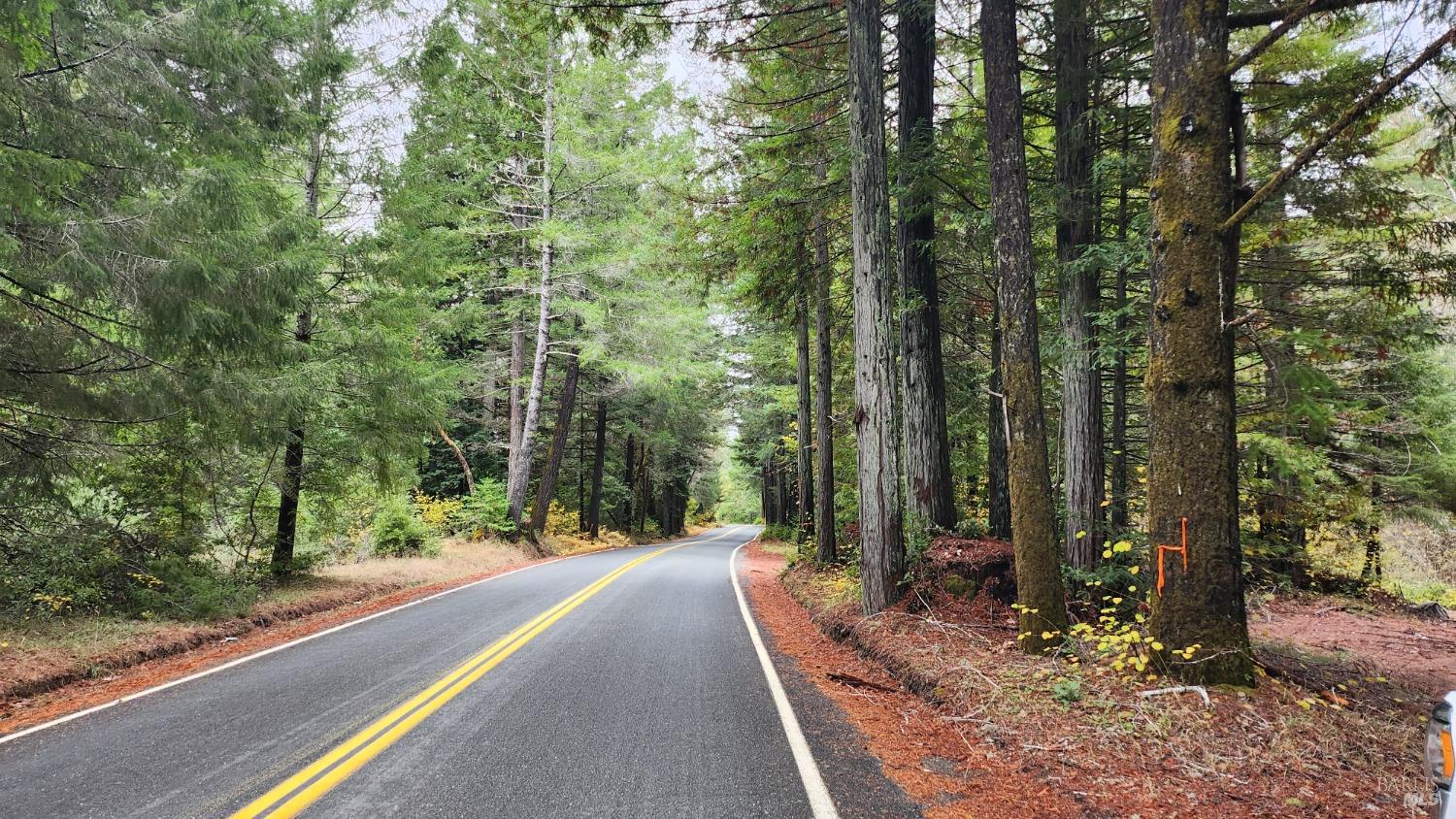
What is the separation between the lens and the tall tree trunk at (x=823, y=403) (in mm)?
13344

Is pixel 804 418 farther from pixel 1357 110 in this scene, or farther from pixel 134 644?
pixel 1357 110

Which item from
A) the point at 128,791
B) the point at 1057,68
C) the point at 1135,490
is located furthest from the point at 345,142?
the point at 1135,490

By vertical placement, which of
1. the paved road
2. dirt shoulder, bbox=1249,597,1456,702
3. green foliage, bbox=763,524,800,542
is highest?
the paved road

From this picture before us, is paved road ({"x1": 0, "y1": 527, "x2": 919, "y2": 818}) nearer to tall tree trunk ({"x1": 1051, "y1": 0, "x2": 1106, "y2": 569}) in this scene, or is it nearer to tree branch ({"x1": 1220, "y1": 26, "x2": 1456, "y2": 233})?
tree branch ({"x1": 1220, "y1": 26, "x2": 1456, "y2": 233})

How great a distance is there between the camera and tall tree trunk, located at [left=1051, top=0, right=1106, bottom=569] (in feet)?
26.8

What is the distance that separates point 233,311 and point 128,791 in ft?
16.8

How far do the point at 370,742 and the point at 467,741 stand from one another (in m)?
0.63

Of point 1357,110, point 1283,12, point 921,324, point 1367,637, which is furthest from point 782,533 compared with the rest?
point 1357,110

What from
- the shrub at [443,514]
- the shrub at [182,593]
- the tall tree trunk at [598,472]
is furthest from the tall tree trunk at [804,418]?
the tall tree trunk at [598,472]

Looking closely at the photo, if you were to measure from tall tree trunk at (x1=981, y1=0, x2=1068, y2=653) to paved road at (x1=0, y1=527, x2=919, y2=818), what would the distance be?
92.2 inches

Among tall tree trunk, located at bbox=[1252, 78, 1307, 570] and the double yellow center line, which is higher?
tall tree trunk, located at bbox=[1252, 78, 1307, 570]

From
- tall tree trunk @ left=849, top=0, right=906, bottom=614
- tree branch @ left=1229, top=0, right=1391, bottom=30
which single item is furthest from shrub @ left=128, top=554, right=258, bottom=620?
tree branch @ left=1229, top=0, right=1391, bottom=30

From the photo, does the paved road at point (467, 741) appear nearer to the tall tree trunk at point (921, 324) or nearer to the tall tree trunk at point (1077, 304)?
the tall tree trunk at point (921, 324)

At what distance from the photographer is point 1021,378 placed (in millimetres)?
5957
